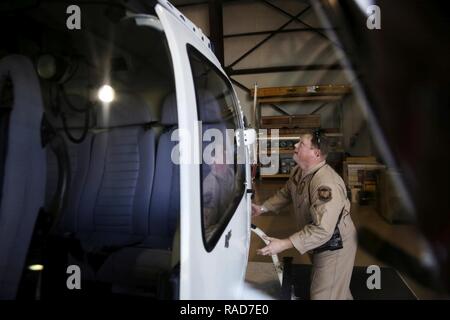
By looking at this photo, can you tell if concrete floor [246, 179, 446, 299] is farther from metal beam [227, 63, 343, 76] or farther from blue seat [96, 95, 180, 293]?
metal beam [227, 63, 343, 76]

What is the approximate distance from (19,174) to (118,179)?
1.49 ft

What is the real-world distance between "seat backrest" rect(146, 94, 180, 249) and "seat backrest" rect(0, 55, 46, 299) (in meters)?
0.40

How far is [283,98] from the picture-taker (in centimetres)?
193

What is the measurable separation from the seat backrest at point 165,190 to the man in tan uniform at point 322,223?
400 mm

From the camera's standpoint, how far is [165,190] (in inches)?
38.5

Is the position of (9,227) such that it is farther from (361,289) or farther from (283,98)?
(283,98)

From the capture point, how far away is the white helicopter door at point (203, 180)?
1.66ft

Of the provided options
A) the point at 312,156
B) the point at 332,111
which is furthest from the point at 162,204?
the point at 332,111

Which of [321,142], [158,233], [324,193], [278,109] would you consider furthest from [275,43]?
[158,233]

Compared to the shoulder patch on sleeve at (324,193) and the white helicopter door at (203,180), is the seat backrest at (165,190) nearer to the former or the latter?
the white helicopter door at (203,180)

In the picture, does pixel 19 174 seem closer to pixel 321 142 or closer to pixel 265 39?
pixel 321 142

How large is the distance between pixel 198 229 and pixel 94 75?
0.82m

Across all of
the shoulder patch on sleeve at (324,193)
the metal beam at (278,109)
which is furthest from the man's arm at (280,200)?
the metal beam at (278,109)
